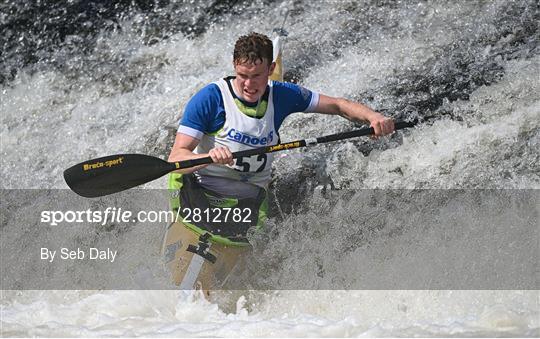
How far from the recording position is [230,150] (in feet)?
12.8

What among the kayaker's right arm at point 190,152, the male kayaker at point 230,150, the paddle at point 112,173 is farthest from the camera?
the paddle at point 112,173

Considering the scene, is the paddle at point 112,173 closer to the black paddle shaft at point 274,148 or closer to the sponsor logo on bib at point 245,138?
the black paddle shaft at point 274,148

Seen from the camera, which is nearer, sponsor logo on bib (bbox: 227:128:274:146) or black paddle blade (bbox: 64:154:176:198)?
sponsor logo on bib (bbox: 227:128:274:146)

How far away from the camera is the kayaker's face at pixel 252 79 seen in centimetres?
369

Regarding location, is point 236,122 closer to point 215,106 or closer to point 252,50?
point 215,106

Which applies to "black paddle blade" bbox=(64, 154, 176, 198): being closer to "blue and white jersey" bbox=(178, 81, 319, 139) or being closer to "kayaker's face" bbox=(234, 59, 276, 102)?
"blue and white jersey" bbox=(178, 81, 319, 139)

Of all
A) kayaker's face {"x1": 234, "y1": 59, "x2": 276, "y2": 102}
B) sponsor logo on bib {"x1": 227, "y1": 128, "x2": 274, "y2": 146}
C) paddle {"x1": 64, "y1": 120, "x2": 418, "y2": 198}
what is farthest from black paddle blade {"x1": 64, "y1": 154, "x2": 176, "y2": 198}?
kayaker's face {"x1": 234, "y1": 59, "x2": 276, "y2": 102}

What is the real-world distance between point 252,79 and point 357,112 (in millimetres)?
562

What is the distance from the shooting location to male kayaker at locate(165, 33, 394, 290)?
380cm

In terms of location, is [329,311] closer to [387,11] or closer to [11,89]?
[387,11]

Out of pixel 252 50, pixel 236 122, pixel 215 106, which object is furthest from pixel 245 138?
pixel 252 50

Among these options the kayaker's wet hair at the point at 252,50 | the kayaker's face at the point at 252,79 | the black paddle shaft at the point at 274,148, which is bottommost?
the black paddle shaft at the point at 274,148

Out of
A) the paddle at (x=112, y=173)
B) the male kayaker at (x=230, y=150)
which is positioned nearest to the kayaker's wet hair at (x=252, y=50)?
the male kayaker at (x=230, y=150)

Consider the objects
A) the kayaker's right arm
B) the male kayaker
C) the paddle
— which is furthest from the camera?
the paddle
